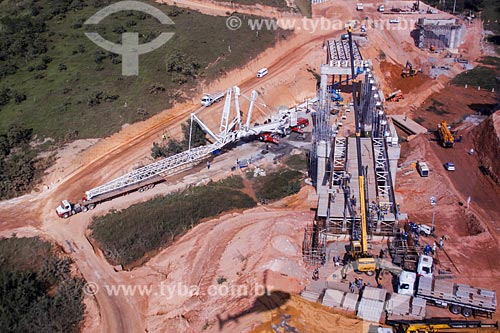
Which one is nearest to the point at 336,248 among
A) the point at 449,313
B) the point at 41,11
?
the point at 449,313

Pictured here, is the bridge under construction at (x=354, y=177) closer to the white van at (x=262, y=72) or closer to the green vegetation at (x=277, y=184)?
the green vegetation at (x=277, y=184)

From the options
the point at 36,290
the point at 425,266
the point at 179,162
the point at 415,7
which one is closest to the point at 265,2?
the point at 415,7

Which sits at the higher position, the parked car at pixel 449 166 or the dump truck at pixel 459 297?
the parked car at pixel 449 166

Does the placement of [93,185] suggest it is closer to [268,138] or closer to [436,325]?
[268,138]

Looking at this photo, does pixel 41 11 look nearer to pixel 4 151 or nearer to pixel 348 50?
pixel 4 151

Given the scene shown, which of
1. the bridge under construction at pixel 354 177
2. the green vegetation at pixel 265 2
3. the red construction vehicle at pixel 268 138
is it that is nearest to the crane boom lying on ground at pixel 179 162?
the red construction vehicle at pixel 268 138

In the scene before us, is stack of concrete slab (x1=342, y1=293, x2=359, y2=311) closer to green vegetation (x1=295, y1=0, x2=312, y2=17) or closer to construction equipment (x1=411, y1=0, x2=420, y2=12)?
green vegetation (x1=295, y1=0, x2=312, y2=17)
